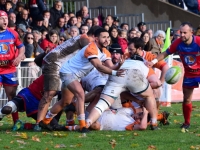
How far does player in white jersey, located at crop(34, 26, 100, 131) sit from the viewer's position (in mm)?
12719

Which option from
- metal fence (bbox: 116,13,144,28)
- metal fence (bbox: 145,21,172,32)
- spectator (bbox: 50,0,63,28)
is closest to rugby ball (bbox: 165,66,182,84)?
spectator (bbox: 50,0,63,28)

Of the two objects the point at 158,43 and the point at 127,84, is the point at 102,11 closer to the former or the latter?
the point at 158,43

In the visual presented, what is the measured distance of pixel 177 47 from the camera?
13.2m

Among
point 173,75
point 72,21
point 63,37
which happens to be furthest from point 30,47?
point 173,75

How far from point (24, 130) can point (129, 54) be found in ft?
7.66

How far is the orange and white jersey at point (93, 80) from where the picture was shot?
1333 cm

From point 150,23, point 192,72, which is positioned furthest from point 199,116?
point 150,23

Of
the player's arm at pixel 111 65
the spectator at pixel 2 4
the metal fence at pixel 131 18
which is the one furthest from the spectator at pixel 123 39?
the player's arm at pixel 111 65

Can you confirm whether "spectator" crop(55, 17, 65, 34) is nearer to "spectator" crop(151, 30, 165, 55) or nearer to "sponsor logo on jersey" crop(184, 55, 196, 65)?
"spectator" crop(151, 30, 165, 55)

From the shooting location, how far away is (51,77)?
12.8m

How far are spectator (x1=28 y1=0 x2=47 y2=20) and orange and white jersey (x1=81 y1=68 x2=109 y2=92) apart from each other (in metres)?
7.28

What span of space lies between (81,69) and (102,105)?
719mm

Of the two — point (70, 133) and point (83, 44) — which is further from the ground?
point (83, 44)

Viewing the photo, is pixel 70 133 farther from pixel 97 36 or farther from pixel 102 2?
pixel 102 2
